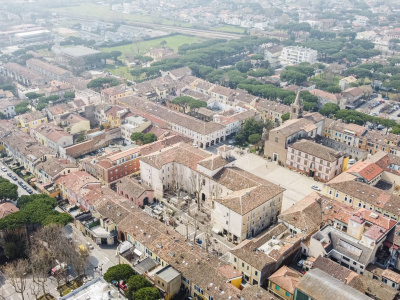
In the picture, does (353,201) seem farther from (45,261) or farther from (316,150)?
(45,261)

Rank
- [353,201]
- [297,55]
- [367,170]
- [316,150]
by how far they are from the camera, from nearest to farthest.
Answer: [353,201]
[367,170]
[316,150]
[297,55]

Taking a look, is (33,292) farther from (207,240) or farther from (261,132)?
(261,132)

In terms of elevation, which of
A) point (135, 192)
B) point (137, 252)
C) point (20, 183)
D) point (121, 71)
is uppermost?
point (135, 192)

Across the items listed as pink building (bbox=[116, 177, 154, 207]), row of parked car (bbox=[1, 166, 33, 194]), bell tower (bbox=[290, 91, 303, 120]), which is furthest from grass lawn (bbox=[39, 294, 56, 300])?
bell tower (bbox=[290, 91, 303, 120])

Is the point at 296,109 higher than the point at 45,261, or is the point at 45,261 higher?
the point at 296,109

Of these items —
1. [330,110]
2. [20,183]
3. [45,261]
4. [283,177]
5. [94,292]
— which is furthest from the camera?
[330,110]

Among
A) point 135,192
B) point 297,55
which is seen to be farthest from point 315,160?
point 297,55

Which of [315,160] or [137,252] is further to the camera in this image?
[315,160]

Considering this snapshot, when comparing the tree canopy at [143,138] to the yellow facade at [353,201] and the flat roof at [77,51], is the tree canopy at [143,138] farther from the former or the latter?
the flat roof at [77,51]
